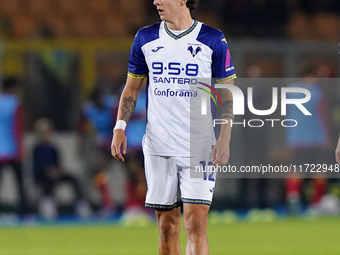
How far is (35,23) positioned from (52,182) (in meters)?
4.83

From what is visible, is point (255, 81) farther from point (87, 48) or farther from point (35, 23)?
point (35, 23)

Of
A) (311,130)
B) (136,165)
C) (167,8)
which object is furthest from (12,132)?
(167,8)

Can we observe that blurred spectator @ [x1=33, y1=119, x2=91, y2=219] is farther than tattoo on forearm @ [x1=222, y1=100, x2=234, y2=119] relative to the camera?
Yes

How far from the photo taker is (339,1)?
1445 cm

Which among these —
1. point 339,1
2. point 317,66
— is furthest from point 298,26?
point 317,66

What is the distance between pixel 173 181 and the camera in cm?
491

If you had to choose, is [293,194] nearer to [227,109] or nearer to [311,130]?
[311,130]

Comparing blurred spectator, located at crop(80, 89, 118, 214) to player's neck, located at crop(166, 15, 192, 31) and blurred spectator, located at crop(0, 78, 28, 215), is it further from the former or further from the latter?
player's neck, located at crop(166, 15, 192, 31)

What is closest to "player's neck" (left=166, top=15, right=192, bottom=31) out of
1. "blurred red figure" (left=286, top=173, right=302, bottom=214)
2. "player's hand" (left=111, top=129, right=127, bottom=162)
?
"player's hand" (left=111, top=129, right=127, bottom=162)

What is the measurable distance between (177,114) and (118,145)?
48 centimetres

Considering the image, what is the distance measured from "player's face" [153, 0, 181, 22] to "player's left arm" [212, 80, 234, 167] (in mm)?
622

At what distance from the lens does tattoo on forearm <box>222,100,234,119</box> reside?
4.79 m

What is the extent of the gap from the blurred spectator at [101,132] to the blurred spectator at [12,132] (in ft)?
3.26

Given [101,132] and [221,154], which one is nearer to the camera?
[221,154]
